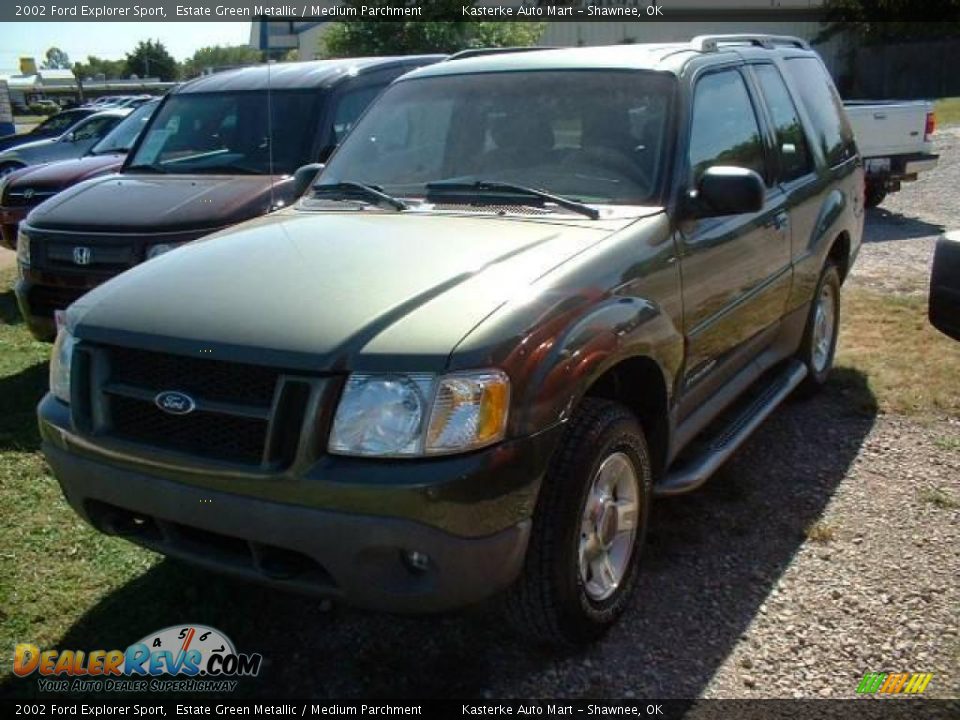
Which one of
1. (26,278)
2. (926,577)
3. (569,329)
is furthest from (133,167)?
(926,577)

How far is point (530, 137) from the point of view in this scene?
3.81 meters

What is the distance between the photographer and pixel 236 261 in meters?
3.24

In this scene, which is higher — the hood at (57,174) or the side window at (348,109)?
the side window at (348,109)

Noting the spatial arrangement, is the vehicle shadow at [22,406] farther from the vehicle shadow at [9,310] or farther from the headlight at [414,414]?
the headlight at [414,414]

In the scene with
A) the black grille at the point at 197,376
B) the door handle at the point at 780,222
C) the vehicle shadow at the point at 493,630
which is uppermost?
the door handle at the point at 780,222

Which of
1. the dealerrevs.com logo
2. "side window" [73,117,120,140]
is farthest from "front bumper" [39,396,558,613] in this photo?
"side window" [73,117,120,140]

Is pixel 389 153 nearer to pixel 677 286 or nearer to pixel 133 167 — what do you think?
pixel 677 286

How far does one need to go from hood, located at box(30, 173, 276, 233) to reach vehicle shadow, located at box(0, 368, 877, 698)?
8.64 feet

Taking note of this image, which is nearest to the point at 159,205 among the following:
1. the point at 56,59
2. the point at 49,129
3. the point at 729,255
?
the point at 729,255

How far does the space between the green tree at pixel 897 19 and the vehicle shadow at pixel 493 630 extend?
37.8m

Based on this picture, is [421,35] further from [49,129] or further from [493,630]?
[493,630]

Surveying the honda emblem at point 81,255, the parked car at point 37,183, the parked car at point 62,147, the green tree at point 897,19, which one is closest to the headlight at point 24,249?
the honda emblem at point 81,255

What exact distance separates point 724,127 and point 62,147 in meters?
12.4

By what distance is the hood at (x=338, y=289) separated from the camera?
102 inches
